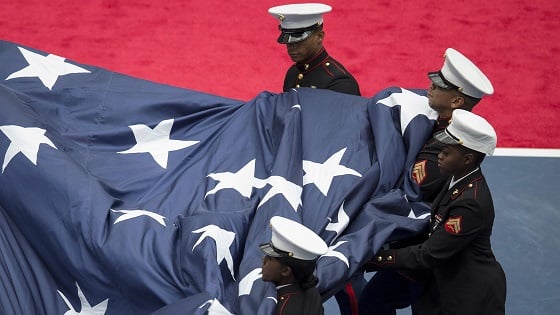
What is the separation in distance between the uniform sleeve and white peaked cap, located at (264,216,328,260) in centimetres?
50

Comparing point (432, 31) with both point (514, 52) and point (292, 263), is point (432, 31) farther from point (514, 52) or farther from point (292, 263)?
point (292, 263)

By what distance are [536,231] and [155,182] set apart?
7.57 feet

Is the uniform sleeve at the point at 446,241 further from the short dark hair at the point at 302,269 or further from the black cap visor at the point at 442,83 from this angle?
the black cap visor at the point at 442,83

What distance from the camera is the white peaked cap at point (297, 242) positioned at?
9.49 feet

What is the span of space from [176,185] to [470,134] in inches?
46.1

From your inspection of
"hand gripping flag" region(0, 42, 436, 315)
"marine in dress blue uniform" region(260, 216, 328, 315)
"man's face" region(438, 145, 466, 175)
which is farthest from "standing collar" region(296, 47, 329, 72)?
"marine in dress blue uniform" region(260, 216, 328, 315)

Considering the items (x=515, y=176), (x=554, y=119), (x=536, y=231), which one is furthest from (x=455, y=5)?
(x=536, y=231)

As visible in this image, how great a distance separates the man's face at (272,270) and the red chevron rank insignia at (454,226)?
2.14 ft

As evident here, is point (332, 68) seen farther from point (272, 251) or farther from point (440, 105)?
point (272, 251)

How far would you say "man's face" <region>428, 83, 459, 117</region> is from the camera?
12.0 ft

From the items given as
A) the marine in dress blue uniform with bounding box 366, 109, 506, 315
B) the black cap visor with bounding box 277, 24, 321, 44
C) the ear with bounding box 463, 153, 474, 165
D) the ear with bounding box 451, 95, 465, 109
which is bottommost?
the marine in dress blue uniform with bounding box 366, 109, 506, 315

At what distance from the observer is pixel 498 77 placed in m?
6.62

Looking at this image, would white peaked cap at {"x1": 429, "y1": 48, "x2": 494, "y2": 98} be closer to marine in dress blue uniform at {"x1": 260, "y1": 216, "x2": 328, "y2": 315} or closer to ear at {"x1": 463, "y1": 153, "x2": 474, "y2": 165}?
ear at {"x1": 463, "y1": 153, "x2": 474, "y2": 165}

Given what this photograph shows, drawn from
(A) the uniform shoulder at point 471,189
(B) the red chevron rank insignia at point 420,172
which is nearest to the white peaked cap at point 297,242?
(A) the uniform shoulder at point 471,189
